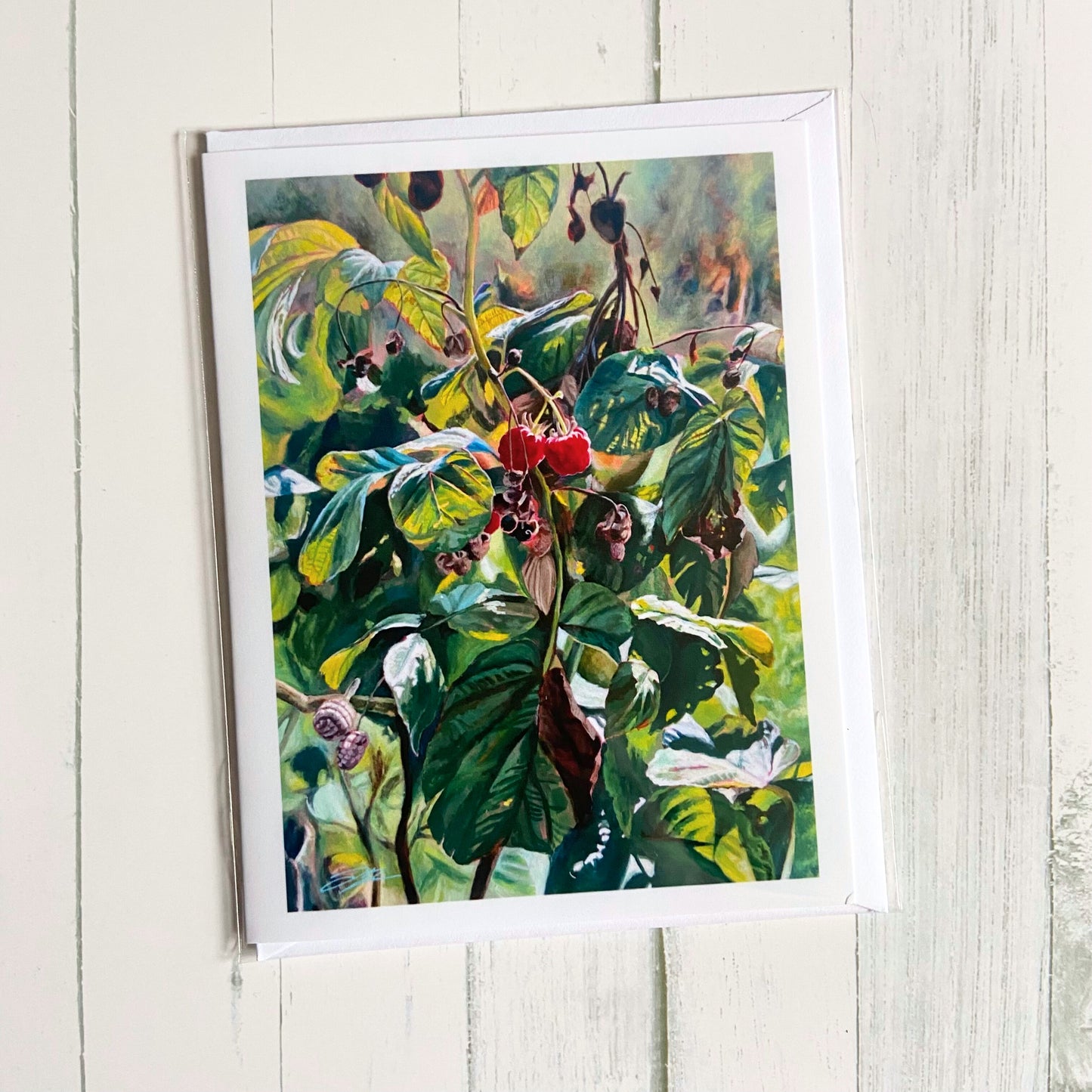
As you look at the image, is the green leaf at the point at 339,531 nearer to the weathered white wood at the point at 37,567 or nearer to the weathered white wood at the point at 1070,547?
the weathered white wood at the point at 37,567

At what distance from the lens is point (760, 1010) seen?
46 centimetres

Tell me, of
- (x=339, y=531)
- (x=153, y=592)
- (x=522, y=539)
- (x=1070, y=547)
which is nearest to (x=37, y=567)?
(x=153, y=592)

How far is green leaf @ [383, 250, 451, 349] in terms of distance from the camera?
1.46ft

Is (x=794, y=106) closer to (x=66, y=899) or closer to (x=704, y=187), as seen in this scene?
(x=704, y=187)

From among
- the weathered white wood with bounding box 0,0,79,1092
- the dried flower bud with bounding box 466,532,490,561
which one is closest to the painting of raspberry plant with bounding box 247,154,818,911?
the dried flower bud with bounding box 466,532,490,561

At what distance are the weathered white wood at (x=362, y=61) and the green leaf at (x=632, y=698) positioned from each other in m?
0.33

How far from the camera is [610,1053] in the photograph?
46 cm

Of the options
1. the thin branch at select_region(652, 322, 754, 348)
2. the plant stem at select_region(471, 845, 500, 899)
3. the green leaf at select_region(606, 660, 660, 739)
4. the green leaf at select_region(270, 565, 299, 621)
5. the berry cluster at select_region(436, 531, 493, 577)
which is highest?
the thin branch at select_region(652, 322, 754, 348)

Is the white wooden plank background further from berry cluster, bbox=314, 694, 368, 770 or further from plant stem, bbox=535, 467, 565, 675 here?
plant stem, bbox=535, 467, 565, 675

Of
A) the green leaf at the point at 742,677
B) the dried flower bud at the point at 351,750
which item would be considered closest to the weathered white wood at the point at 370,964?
the dried flower bud at the point at 351,750

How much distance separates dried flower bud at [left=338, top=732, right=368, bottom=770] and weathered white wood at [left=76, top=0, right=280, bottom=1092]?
7 centimetres

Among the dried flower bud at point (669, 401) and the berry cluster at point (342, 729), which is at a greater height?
the dried flower bud at point (669, 401)

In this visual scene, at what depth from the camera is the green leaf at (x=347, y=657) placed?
44 cm

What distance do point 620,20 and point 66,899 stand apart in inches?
23.3
